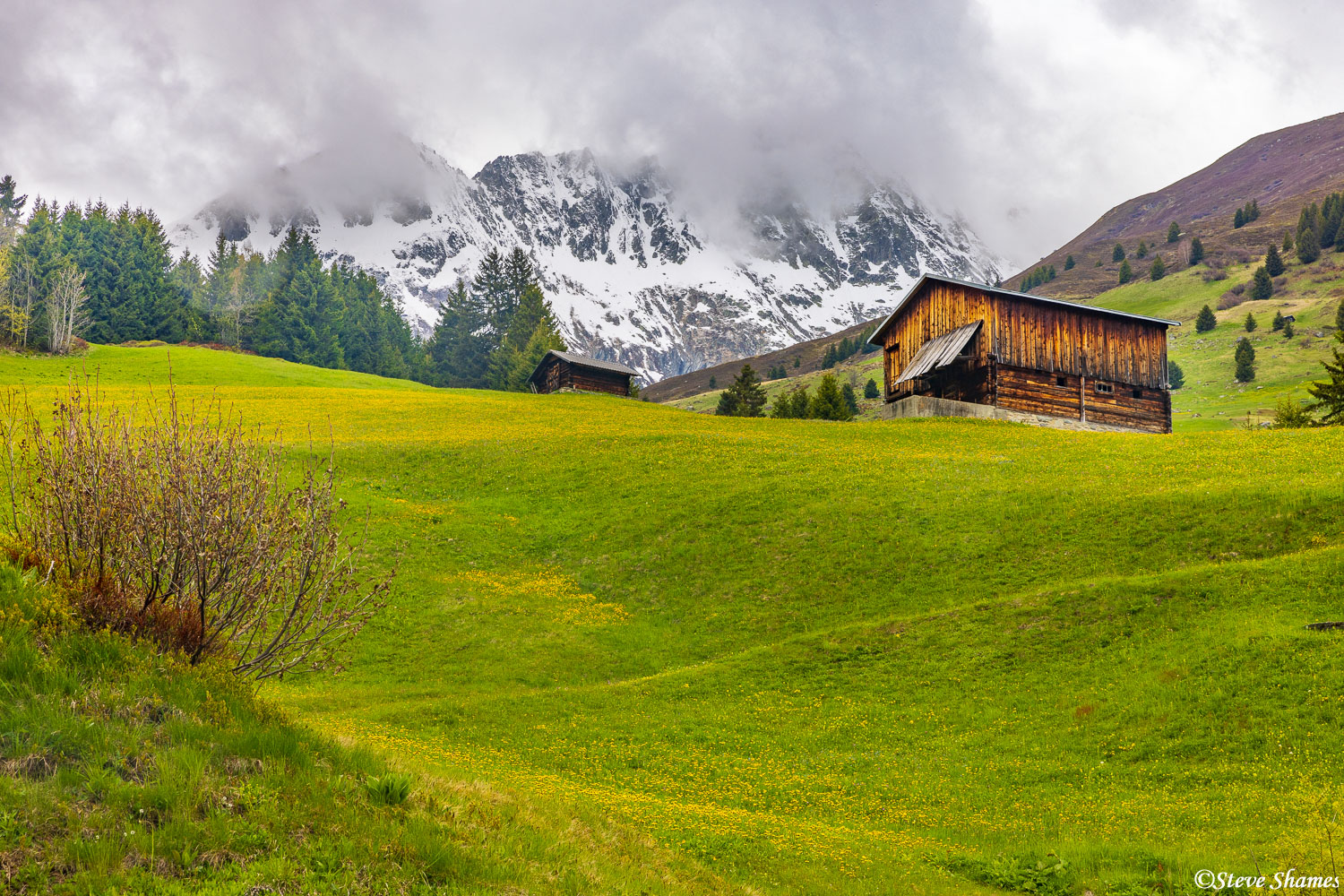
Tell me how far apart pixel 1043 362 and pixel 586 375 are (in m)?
52.8

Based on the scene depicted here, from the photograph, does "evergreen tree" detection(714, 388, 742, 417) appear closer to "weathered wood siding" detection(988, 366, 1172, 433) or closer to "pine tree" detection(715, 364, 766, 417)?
"pine tree" detection(715, 364, 766, 417)

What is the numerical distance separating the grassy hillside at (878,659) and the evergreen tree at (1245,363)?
62411 mm

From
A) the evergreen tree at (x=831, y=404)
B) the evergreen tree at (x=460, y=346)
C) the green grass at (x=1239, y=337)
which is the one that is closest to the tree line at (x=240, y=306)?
the evergreen tree at (x=460, y=346)

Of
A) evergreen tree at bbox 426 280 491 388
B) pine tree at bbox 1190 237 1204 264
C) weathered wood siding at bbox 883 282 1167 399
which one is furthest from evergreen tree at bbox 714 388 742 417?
pine tree at bbox 1190 237 1204 264

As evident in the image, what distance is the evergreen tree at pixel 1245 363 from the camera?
88.7m

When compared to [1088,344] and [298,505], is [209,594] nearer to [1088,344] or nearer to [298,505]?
[298,505]

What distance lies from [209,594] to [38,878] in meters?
4.10

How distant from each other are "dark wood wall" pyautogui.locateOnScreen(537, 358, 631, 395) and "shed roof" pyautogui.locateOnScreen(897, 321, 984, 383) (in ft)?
139

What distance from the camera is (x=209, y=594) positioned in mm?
10008

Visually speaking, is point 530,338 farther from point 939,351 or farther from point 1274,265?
point 1274,265

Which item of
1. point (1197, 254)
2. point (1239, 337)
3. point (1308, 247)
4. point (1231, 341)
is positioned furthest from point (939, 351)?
point (1197, 254)

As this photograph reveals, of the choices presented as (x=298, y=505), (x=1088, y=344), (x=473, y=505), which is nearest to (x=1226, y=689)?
(x=298, y=505)

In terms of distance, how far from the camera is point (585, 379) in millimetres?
93000

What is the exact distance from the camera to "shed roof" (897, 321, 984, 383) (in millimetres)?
51500
